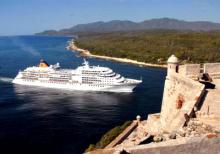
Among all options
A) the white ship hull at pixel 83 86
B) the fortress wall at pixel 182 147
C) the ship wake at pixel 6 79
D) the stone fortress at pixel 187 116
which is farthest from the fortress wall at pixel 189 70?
the ship wake at pixel 6 79

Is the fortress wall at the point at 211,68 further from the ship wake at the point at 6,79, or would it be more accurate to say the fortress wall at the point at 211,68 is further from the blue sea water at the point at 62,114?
the ship wake at the point at 6,79

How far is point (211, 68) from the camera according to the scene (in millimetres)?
18453

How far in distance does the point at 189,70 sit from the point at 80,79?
4884 cm

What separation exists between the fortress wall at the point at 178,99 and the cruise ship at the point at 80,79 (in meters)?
44.1

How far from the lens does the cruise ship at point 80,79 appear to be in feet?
207

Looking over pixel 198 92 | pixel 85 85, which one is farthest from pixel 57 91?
pixel 198 92

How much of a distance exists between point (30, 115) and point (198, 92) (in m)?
34.2

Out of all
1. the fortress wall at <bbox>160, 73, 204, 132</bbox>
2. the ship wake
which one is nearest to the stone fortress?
the fortress wall at <bbox>160, 73, 204, 132</bbox>

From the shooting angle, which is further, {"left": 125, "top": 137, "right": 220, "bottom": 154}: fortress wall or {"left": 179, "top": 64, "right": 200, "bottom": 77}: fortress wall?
{"left": 179, "top": 64, "right": 200, "bottom": 77}: fortress wall

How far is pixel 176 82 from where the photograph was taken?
1684 centimetres

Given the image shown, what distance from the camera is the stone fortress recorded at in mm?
7881

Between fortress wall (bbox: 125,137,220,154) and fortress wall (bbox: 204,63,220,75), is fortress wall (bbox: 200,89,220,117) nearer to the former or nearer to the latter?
fortress wall (bbox: 204,63,220,75)

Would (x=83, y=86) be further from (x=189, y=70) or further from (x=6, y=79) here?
(x=189, y=70)

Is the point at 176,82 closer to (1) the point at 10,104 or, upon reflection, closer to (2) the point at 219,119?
(2) the point at 219,119
